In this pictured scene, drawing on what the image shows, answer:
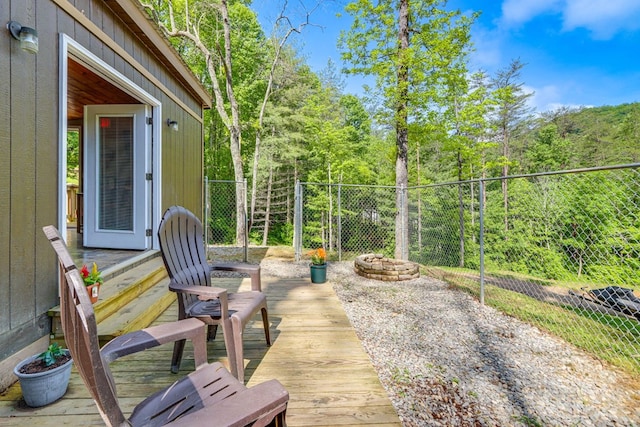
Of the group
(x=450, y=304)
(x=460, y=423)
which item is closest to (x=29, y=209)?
(x=460, y=423)

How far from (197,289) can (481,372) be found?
6.52 ft

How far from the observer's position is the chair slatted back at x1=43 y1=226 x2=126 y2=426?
0.81 meters

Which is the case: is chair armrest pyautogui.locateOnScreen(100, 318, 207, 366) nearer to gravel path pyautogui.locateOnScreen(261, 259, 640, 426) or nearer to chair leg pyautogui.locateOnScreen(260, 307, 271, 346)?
chair leg pyautogui.locateOnScreen(260, 307, 271, 346)

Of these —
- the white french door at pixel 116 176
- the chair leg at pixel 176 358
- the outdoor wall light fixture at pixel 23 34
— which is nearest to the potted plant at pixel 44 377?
the chair leg at pixel 176 358

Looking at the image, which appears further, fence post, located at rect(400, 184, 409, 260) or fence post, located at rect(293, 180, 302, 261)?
fence post, located at rect(400, 184, 409, 260)

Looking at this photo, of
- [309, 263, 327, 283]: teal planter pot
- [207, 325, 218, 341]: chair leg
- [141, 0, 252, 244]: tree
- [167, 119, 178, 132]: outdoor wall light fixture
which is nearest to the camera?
[207, 325, 218, 341]: chair leg

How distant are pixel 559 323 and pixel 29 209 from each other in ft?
16.1

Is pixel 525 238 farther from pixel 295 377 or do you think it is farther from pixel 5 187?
pixel 5 187

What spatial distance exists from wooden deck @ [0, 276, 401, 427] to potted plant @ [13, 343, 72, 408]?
46 millimetres

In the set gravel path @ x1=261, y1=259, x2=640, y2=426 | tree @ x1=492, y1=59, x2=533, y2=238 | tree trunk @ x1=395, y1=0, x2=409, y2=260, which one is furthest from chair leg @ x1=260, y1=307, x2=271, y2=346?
tree @ x1=492, y1=59, x2=533, y2=238

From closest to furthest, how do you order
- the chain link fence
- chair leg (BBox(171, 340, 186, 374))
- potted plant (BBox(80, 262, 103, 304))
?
1. chair leg (BBox(171, 340, 186, 374))
2. potted plant (BBox(80, 262, 103, 304))
3. the chain link fence

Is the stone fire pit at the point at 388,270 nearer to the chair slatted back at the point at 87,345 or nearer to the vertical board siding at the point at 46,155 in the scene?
the vertical board siding at the point at 46,155

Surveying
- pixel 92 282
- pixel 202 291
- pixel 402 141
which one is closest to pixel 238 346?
pixel 202 291

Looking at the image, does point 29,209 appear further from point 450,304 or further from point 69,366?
point 450,304
